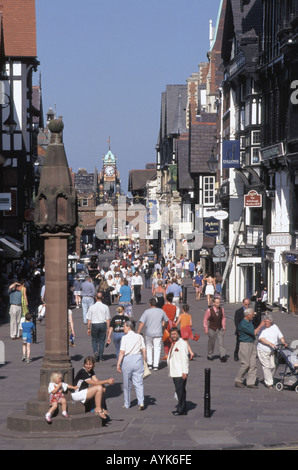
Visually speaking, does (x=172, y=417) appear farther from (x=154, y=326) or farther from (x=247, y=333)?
(x=154, y=326)

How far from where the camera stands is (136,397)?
17781mm

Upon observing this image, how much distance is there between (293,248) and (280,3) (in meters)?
9.48

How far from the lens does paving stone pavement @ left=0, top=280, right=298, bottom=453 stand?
44.3 ft

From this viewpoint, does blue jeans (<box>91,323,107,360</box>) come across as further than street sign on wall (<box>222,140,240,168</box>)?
No

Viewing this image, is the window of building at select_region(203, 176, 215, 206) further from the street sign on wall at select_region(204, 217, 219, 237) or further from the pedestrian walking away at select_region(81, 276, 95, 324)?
the pedestrian walking away at select_region(81, 276, 95, 324)

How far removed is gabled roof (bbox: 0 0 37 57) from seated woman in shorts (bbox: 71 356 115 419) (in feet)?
151

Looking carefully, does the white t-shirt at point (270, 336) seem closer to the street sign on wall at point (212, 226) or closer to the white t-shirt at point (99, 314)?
the white t-shirt at point (99, 314)

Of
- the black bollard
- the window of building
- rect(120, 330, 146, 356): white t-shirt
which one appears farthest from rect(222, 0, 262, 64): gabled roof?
the black bollard

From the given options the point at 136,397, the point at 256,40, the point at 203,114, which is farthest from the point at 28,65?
the point at 136,397

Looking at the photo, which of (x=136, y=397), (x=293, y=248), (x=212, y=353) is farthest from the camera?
(x=293, y=248)

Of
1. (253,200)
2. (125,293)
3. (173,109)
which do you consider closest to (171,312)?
(125,293)

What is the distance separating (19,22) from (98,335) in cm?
4211

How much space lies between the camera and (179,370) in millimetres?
16094
